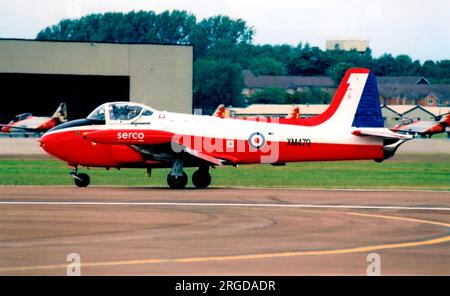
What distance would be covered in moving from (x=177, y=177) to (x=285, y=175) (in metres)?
10.3

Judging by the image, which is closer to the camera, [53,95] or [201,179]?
[201,179]

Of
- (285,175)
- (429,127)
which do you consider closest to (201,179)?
(285,175)

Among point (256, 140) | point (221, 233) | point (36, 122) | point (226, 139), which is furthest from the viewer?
point (36, 122)

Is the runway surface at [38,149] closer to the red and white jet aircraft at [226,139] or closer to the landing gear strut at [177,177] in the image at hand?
the red and white jet aircraft at [226,139]

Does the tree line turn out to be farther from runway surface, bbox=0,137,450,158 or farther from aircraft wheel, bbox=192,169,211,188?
aircraft wheel, bbox=192,169,211,188

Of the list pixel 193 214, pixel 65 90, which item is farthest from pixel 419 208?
pixel 65 90

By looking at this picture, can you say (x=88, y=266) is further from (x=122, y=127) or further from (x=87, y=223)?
(x=122, y=127)

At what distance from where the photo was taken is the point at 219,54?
130m

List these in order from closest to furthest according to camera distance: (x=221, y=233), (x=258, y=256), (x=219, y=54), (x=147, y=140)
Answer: (x=258, y=256)
(x=221, y=233)
(x=147, y=140)
(x=219, y=54)

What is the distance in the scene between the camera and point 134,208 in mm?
20828

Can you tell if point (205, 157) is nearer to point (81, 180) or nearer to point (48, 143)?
point (81, 180)

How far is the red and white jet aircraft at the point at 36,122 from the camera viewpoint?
241 feet

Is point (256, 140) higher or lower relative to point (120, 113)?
lower
